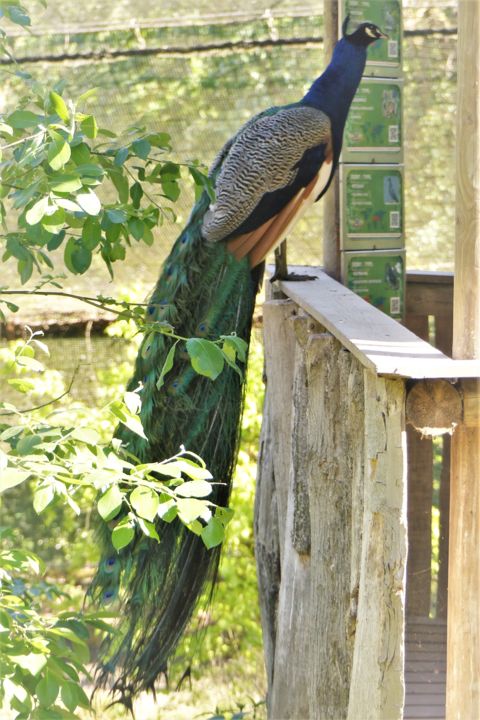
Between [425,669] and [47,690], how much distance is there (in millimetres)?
1293

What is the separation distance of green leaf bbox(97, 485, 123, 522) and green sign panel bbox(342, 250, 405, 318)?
1.51 metres

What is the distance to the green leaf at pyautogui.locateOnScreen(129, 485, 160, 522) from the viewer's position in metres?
0.98

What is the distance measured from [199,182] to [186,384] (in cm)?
95

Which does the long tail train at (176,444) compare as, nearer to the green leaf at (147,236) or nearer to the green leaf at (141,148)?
the green leaf at (147,236)

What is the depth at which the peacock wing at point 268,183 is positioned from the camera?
2459 millimetres

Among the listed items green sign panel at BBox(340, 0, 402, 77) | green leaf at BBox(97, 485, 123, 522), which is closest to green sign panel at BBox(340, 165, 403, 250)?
green sign panel at BBox(340, 0, 402, 77)

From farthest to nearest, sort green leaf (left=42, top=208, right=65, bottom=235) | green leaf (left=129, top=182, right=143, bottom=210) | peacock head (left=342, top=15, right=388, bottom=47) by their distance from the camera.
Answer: peacock head (left=342, top=15, right=388, bottom=47)
green leaf (left=129, top=182, right=143, bottom=210)
green leaf (left=42, top=208, right=65, bottom=235)

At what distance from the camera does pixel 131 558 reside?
2.26 meters

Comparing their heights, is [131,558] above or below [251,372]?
below

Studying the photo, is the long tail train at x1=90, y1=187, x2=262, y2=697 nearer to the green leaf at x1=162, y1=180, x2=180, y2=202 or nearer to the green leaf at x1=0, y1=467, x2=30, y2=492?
the green leaf at x1=162, y1=180, x2=180, y2=202

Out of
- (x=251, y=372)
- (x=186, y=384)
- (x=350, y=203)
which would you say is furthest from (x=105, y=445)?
(x=251, y=372)

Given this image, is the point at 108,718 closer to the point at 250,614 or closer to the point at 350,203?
the point at 250,614

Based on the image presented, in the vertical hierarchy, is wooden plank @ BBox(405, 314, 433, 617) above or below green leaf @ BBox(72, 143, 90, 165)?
below

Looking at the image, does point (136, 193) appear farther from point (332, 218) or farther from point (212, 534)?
point (332, 218)
